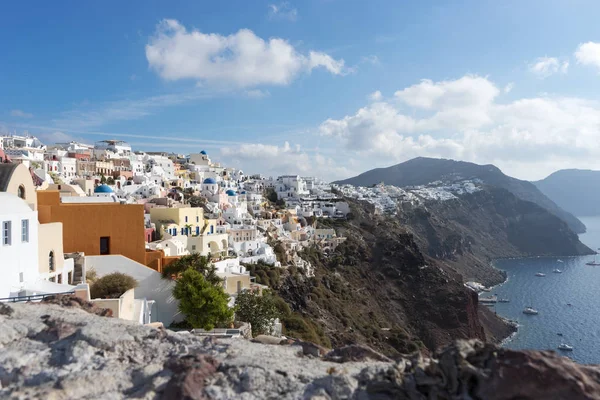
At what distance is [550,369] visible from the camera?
5504 millimetres

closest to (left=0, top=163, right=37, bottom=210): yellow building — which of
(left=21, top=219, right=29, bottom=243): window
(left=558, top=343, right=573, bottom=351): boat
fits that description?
(left=21, top=219, right=29, bottom=243): window

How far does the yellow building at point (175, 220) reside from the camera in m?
33.8

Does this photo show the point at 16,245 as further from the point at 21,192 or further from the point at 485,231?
the point at 485,231

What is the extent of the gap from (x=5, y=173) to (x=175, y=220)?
64.6 feet

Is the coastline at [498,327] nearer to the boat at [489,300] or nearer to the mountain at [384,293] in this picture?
the mountain at [384,293]

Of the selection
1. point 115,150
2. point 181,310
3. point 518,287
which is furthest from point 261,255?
point 518,287

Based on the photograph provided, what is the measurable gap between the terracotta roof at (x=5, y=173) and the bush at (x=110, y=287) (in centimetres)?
454

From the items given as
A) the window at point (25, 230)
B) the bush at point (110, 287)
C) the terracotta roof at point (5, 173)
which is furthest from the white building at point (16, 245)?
the bush at point (110, 287)

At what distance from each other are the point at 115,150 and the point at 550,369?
75339 mm

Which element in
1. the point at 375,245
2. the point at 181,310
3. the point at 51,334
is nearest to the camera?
the point at 51,334

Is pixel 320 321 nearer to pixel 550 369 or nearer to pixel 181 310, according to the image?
pixel 181 310

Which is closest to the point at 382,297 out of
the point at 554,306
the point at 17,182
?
the point at 554,306

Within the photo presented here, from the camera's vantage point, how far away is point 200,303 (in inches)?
672

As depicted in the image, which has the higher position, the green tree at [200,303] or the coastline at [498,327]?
the green tree at [200,303]
